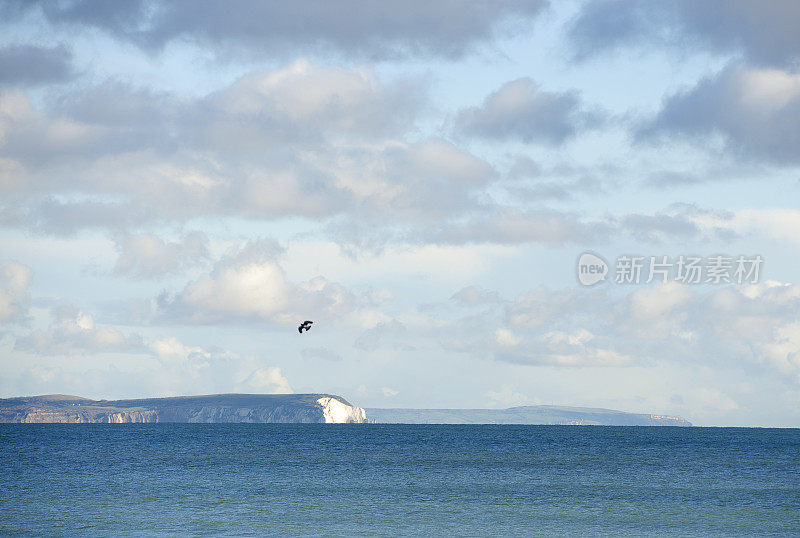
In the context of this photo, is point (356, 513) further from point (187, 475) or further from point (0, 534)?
point (187, 475)

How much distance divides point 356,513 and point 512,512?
14338mm

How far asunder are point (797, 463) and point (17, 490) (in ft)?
409

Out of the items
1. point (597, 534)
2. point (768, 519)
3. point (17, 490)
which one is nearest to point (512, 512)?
point (597, 534)

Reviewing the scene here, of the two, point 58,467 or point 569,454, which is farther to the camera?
point 569,454

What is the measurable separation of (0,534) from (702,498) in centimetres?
6643

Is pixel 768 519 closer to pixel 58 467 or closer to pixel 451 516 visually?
pixel 451 516

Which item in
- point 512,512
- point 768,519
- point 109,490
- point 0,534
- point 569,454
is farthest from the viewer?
point 569,454

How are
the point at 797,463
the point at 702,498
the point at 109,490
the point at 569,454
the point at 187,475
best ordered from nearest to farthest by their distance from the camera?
the point at 702,498, the point at 109,490, the point at 187,475, the point at 797,463, the point at 569,454

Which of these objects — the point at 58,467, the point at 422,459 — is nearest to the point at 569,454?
the point at 422,459

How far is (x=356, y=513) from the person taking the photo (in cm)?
7519

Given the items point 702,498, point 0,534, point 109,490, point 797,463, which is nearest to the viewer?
point 0,534

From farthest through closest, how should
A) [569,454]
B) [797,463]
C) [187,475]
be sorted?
1. [569,454]
2. [797,463]
3. [187,475]

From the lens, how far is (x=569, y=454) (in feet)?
555

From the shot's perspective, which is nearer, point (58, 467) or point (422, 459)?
point (58, 467)
